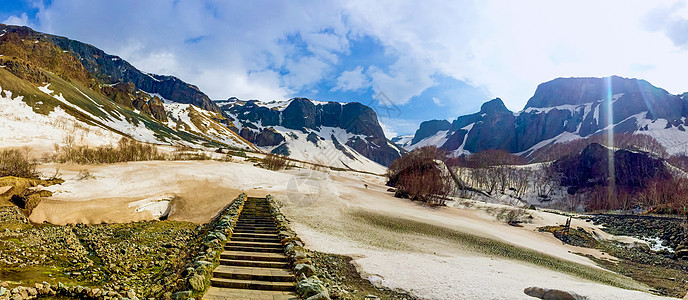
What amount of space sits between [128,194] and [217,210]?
7.25m

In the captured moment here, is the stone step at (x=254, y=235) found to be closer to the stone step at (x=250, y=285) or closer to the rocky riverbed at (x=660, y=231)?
the stone step at (x=250, y=285)

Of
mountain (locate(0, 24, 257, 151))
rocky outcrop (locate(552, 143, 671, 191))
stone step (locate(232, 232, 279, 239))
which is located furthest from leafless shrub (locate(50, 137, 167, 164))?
rocky outcrop (locate(552, 143, 671, 191))

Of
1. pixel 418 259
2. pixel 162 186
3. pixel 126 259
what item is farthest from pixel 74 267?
pixel 162 186

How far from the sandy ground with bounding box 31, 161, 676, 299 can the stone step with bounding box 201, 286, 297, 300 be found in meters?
3.92

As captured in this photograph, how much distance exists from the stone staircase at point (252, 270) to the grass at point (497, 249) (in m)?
11.0

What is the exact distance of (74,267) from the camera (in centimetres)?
1041

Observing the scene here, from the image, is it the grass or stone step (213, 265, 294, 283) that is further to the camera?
the grass

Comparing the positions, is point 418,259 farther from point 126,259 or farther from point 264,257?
point 126,259

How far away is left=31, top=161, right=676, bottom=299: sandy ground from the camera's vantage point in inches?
442

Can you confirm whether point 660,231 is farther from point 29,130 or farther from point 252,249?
point 29,130

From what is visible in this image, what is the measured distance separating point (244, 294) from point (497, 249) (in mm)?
17574

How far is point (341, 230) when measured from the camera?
65.9 ft

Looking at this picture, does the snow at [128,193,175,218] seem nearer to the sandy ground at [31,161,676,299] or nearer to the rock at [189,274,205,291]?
the sandy ground at [31,161,676,299]

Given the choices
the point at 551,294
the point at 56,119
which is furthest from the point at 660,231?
the point at 56,119
